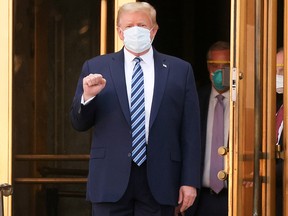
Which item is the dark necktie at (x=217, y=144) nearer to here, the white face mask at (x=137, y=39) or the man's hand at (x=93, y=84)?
the white face mask at (x=137, y=39)

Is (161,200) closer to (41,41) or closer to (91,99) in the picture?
(91,99)

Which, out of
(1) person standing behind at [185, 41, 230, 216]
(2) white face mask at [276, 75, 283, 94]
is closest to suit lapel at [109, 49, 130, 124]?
(2) white face mask at [276, 75, 283, 94]

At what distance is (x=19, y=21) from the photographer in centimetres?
548

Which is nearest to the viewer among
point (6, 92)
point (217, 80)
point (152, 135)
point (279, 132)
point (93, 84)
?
point (93, 84)

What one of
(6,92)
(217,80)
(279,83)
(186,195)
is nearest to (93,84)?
(186,195)

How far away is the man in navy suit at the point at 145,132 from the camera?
382 cm

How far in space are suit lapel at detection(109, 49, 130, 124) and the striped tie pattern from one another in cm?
3

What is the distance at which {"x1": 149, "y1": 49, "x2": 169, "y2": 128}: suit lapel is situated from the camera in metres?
3.87

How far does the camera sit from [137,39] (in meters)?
3.91

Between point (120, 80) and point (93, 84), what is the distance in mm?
295

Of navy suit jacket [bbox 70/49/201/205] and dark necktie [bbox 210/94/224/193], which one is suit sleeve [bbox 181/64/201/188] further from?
dark necktie [bbox 210/94/224/193]

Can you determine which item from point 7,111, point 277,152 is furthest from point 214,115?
point 7,111

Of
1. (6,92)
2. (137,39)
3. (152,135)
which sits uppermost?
(137,39)

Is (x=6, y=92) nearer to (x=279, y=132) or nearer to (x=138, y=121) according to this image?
(x=138, y=121)
